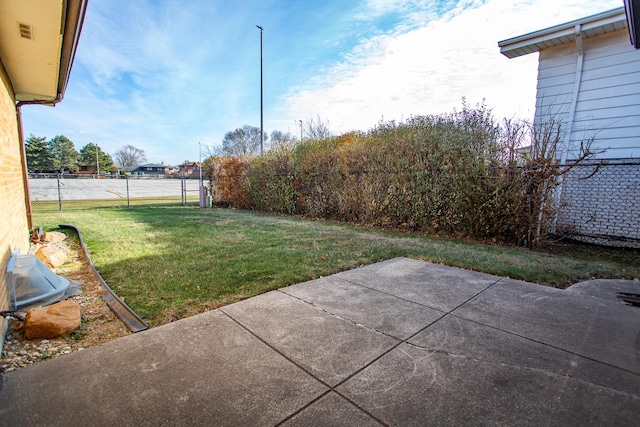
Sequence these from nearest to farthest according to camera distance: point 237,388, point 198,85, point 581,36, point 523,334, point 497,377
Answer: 1. point 237,388
2. point 497,377
3. point 523,334
4. point 581,36
5. point 198,85

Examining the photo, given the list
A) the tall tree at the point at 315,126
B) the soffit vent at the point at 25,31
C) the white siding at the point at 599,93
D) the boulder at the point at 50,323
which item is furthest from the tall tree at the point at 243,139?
the boulder at the point at 50,323

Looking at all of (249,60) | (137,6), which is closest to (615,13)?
(137,6)

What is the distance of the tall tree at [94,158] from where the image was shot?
2148 inches

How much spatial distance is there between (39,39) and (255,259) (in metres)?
3.46

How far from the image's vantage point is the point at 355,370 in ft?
5.96

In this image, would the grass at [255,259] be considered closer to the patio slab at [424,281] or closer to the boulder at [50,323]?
the patio slab at [424,281]

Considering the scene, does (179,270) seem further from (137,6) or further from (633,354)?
(137,6)

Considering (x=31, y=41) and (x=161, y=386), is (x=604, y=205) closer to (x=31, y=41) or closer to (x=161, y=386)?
(x=161, y=386)

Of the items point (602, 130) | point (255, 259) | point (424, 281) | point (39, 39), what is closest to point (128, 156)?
point (39, 39)

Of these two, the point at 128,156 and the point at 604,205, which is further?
the point at 128,156

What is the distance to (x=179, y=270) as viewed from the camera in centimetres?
393

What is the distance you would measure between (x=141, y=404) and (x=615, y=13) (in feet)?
31.1

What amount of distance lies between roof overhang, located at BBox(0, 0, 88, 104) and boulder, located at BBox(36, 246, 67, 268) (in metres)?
2.53

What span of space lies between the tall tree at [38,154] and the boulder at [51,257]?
53865mm
